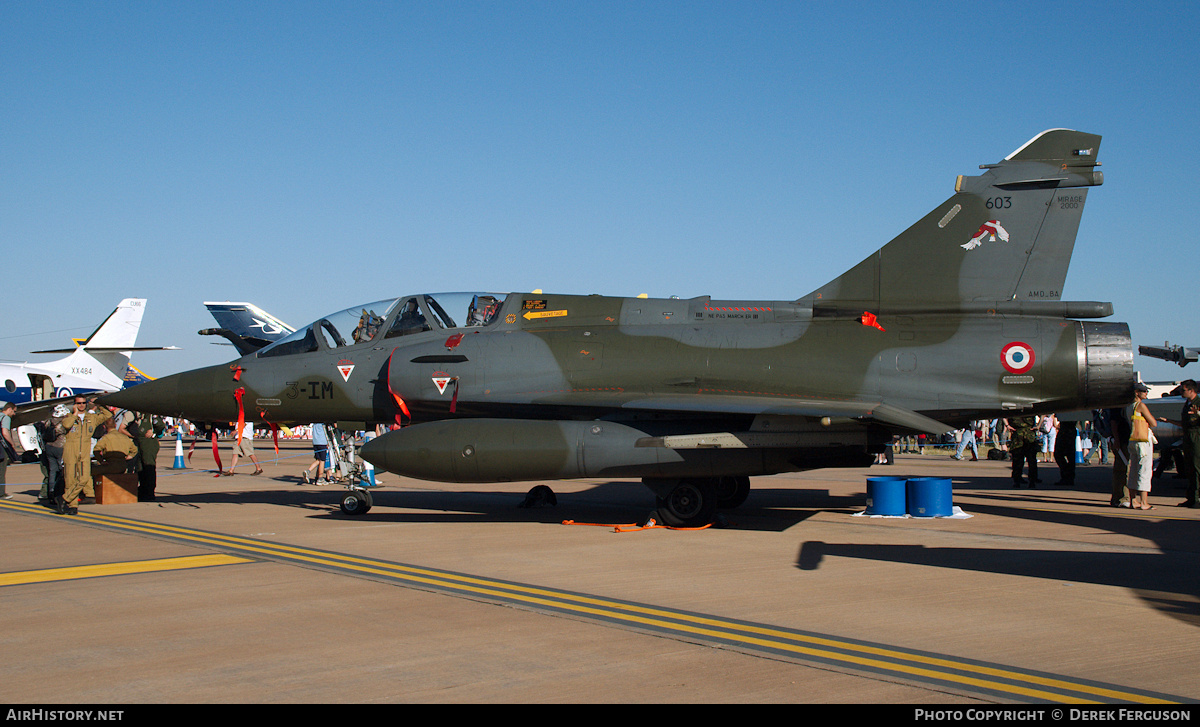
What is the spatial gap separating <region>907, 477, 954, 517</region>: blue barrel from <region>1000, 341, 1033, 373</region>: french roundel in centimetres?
212

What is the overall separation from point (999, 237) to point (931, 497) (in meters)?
3.64

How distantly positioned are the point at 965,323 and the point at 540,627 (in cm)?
777

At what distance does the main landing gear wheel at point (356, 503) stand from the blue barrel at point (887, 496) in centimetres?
734

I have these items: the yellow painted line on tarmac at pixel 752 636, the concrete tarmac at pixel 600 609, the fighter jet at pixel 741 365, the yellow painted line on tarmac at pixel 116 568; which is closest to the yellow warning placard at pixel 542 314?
the fighter jet at pixel 741 365

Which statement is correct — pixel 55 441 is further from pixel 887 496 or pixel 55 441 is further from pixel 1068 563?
pixel 1068 563

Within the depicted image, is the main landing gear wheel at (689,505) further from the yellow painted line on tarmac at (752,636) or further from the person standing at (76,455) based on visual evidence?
the person standing at (76,455)

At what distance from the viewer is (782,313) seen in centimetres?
1223

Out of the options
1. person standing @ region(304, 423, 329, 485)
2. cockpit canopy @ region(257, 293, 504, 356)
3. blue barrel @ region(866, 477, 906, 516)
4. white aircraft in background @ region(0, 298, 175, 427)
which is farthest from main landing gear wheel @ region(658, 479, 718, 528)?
white aircraft in background @ region(0, 298, 175, 427)

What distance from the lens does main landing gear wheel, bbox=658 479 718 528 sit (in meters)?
11.6

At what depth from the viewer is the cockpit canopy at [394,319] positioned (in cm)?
1298

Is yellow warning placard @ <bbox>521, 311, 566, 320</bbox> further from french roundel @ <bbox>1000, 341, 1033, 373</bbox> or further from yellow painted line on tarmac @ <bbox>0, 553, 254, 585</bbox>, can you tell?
french roundel @ <bbox>1000, 341, 1033, 373</bbox>

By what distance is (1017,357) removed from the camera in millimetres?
11000
